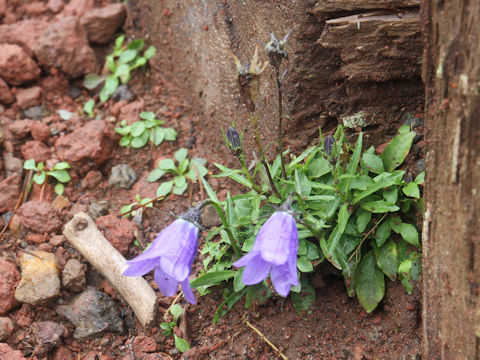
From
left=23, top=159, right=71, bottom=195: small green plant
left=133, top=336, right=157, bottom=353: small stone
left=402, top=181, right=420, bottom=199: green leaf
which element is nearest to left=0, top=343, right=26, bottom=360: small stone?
left=133, top=336, right=157, bottom=353: small stone

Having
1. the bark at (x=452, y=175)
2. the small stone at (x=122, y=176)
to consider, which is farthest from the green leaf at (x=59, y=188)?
the bark at (x=452, y=175)

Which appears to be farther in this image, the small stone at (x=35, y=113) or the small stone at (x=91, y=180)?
the small stone at (x=35, y=113)

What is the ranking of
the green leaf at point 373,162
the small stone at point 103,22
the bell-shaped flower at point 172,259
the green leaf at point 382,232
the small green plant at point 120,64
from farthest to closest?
the small stone at point 103,22, the small green plant at point 120,64, the green leaf at point 373,162, the green leaf at point 382,232, the bell-shaped flower at point 172,259

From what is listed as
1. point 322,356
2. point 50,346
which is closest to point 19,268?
point 50,346

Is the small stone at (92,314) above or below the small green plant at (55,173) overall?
below

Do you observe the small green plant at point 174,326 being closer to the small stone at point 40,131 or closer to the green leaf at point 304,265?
the green leaf at point 304,265
